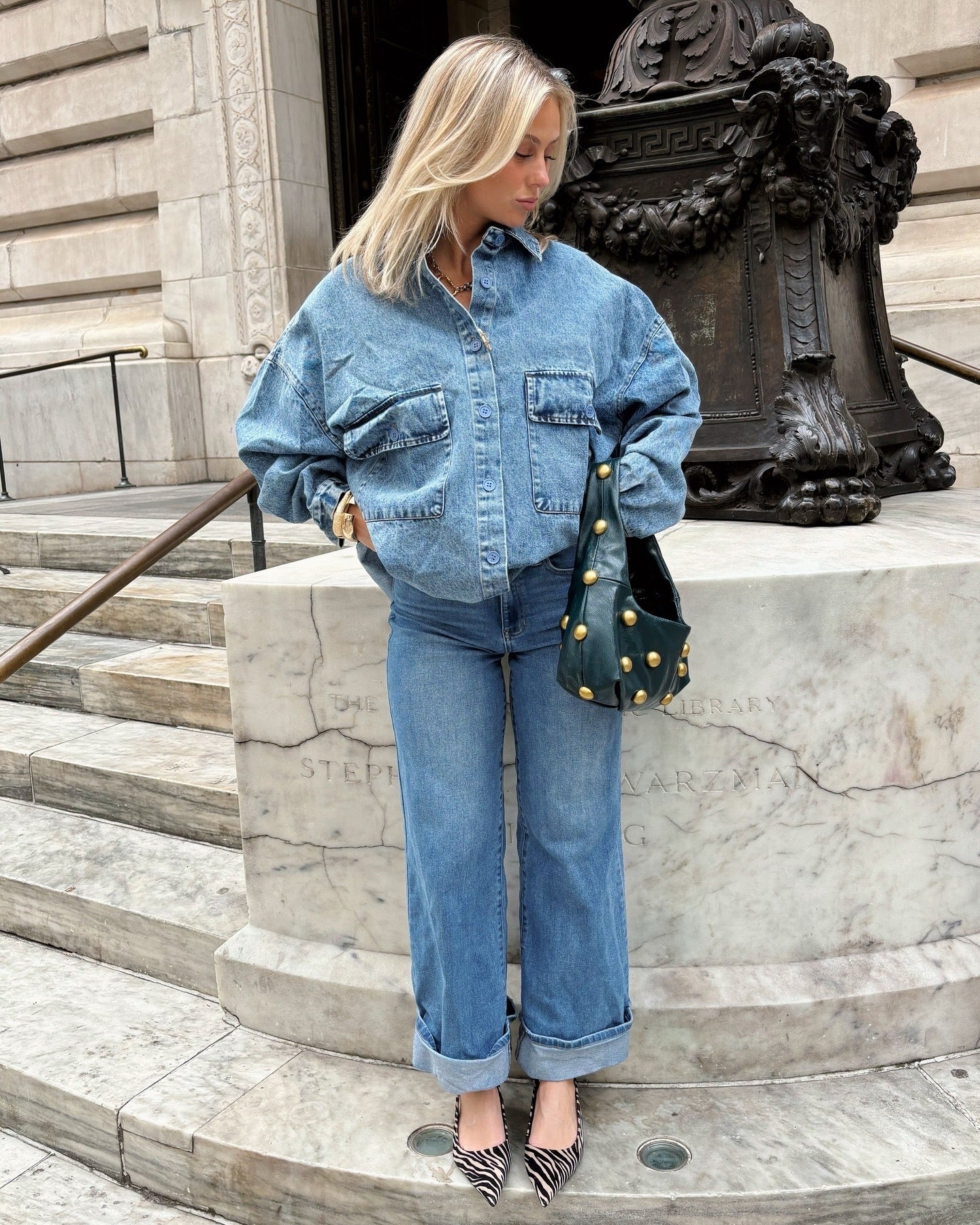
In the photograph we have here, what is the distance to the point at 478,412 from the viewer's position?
6.30ft

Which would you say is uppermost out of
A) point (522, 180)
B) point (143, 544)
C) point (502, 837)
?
point (522, 180)

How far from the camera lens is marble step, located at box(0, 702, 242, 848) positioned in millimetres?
3672

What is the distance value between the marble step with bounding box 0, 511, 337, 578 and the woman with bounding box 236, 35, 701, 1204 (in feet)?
9.69

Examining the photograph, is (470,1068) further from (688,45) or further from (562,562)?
(688,45)

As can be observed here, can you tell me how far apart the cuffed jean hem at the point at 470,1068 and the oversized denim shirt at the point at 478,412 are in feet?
3.03

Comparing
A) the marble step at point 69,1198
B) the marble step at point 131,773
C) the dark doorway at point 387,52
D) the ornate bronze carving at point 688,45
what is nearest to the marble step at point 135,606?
the marble step at point 131,773

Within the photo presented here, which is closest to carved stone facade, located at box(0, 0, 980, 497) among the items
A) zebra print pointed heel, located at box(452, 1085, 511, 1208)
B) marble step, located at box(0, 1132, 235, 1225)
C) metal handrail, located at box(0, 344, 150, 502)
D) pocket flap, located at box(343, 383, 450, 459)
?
metal handrail, located at box(0, 344, 150, 502)

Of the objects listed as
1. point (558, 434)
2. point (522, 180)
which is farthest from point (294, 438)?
point (522, 180)

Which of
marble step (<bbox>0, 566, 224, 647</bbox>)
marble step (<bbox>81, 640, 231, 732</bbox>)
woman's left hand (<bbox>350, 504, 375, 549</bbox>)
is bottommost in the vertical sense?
marble step (<bbox>81, 640, 231, 732</bbox>)

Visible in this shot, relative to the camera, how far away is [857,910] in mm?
2572

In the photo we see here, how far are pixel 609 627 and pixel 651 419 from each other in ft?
1.39

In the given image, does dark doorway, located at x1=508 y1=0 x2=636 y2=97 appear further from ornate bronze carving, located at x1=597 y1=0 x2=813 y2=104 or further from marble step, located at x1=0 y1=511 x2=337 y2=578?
ornate bronze carving, located at x1=597 y1=0 x2=813 y2=104

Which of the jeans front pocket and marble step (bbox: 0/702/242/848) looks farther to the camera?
marble step (bbox: 0/702/242/848)

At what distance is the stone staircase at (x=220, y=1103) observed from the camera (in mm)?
2217
